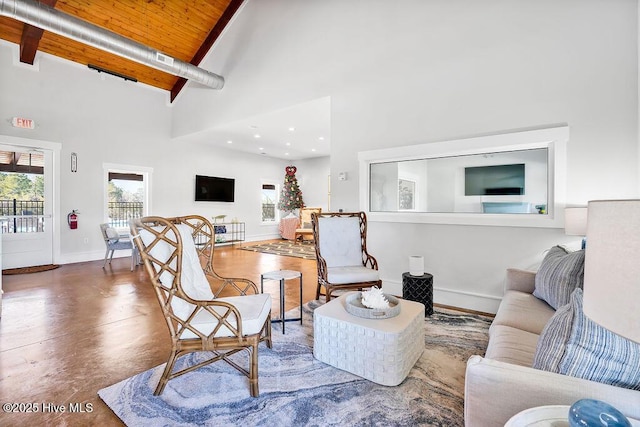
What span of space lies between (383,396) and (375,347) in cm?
28

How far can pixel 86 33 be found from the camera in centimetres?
445

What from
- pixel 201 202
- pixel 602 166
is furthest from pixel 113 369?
pixel 201 202

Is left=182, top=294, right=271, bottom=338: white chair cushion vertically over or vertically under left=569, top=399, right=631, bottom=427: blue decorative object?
under

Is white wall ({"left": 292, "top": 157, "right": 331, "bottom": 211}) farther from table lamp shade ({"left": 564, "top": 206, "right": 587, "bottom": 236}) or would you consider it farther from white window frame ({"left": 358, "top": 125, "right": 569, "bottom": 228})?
table lamp shade ({"left": 564, "top": 206, "right": 587, "bottom": 236})

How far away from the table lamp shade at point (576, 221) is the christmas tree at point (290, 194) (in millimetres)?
8255

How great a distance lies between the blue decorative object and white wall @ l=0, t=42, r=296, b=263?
25.4 ft

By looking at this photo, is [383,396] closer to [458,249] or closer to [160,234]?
[160,234]

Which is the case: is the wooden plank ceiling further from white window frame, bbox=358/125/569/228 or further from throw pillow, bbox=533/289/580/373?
throw pillow, bbox=533/289/580/373

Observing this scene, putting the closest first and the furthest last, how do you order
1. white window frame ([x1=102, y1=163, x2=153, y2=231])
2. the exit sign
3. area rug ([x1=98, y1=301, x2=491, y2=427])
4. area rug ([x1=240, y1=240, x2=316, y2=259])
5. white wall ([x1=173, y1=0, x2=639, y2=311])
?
area rug ([x1=98, y1=301, x2=491, y2=427])
white wall ([x1=173, y1=0, x2=639, y2=311])
the exit sign
white window frame ([x1=102, y1=163, x2=153, y2=231])
area rug ([x1=240, y1=240, x2=316, y2=259])

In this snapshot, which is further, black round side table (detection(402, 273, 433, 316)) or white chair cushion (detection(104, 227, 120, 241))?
white chair cushion (detection(104, 227, 120, 241))

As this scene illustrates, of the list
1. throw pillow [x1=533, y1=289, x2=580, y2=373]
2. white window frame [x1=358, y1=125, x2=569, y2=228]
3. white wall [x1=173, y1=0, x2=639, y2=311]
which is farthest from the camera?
white window frame [x1=358, y1=125, x2=569, y2=228]

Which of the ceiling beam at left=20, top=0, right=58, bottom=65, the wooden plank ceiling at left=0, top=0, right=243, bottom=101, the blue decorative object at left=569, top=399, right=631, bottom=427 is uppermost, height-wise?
the wooden plank ceiling at left=0, top=0, right=243, bottom=101

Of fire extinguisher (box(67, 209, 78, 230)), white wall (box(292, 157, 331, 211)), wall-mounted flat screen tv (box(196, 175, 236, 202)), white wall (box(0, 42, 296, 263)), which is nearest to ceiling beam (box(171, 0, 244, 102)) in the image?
white wall (box(0, 42, 296, 263))

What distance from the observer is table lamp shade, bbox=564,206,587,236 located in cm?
246
